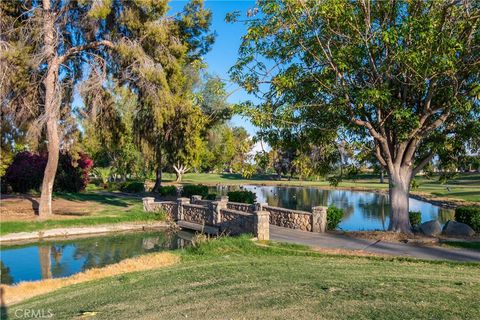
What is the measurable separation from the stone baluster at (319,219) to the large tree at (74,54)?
1285 cm

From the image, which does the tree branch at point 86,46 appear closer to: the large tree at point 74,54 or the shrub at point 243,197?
the large tree at point 74,54

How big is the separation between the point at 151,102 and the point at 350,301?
2289 cm

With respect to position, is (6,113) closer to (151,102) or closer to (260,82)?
(151,102)

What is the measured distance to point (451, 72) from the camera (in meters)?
13.9

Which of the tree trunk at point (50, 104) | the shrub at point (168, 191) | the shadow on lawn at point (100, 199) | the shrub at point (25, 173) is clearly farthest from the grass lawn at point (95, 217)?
the shrub at point (25, 173)

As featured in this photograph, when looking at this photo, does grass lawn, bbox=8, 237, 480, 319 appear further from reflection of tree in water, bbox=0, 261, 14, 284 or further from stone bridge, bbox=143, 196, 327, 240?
stone bridge, bbox=143, 196, 327, 240

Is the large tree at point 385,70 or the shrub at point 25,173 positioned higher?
the large tree at point 385,70

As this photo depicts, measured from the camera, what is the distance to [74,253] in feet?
61.8

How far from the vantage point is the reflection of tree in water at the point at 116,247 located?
17719 mm

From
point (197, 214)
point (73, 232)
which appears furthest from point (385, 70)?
point (73, 232)

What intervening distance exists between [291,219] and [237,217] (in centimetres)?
238

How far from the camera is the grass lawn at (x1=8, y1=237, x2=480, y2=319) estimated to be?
21.5ft

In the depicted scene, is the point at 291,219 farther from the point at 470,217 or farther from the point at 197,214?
the point at 470,217

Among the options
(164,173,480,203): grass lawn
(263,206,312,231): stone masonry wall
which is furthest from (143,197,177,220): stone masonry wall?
(164,173,480,203): grass lawn
